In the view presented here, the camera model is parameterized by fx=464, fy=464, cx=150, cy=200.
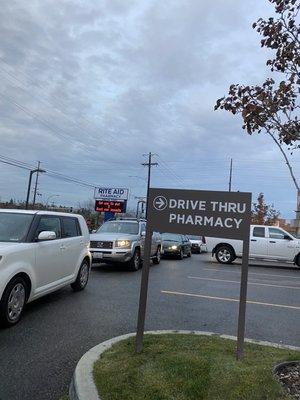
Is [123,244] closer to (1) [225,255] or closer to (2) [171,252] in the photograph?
(1) [225,255]

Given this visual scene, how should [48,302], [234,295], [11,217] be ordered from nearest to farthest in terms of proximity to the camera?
[11,217] → [48,302] → [234,295]

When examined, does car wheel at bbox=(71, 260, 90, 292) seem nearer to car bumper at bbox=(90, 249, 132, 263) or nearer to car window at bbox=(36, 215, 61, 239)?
car window at bbox=(36, 215, 61, 239)

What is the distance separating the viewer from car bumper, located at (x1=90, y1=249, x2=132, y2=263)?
14.9 meters

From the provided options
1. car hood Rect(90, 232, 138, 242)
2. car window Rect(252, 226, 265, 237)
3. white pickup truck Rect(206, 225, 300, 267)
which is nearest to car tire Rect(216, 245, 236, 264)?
white pickup truck Rect(206, 225, 300, 267)

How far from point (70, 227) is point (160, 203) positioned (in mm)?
4768

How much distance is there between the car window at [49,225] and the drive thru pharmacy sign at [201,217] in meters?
3.27

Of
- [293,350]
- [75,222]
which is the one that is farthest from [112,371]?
[75,222]

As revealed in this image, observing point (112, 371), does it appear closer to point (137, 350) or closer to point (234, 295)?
point (137, 350)

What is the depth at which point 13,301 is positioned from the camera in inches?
277

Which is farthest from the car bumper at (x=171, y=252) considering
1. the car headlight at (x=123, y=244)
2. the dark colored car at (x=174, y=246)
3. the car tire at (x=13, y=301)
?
the car tire at (x=13, y=301)

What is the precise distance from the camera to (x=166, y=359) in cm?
480

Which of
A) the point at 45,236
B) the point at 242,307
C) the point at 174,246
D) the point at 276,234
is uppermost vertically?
the point at 276,234

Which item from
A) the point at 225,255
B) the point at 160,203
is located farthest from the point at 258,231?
the point at 160,203

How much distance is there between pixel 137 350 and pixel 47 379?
1015mm
